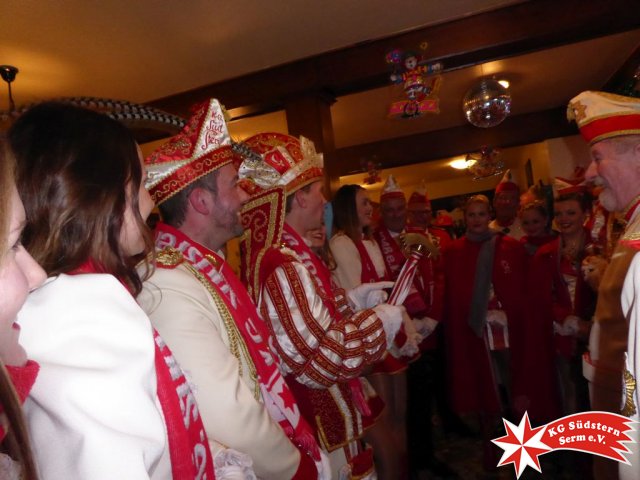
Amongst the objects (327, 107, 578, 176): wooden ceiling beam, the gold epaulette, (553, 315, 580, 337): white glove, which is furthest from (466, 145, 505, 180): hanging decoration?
the gold epaulette

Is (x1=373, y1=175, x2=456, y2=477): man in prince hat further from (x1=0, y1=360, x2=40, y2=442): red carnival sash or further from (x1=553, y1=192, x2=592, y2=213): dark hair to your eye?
(x1=0, y1=360, x2=40, y2=442): red carnival sash

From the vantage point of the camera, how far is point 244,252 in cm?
204

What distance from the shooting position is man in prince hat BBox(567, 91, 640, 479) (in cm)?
180

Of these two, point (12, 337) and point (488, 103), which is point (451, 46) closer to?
point (488, 103)

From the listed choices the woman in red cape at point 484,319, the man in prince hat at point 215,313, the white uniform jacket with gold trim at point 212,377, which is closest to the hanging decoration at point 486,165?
the woman in red cape at point 484,319

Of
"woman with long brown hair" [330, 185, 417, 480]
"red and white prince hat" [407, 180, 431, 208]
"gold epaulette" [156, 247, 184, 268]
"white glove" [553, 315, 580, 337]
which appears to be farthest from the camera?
"red and white prince hat" [407, 180, 431, 208]

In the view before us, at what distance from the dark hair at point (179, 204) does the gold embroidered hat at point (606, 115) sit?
1520 mm

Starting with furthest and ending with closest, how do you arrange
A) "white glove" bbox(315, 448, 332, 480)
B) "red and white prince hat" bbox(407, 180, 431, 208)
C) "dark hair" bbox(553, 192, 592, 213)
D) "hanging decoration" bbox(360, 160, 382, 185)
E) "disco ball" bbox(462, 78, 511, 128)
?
"hanging decoration" bbox(360, 160, 382, 185)
"red and white prince hat" bbox(407, 180, 431, 208)
"disco ball" bbox(462, 78, 511, 128)
"dark hair" bbox(553, 192, 592, 213)
"white glove" bbox(315, 448, 332, 480)

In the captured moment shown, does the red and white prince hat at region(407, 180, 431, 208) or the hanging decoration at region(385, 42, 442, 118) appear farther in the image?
the red and white prince hat at region(407, 180, 431, 208)

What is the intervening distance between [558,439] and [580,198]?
3.05m

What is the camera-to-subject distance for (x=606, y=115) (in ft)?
6.34

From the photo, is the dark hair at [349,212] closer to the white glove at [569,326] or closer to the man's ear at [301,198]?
the man's ear at [301,198]

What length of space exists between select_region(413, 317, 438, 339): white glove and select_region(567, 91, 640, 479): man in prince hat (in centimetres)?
163

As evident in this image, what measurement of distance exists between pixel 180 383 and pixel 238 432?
0.25 m
